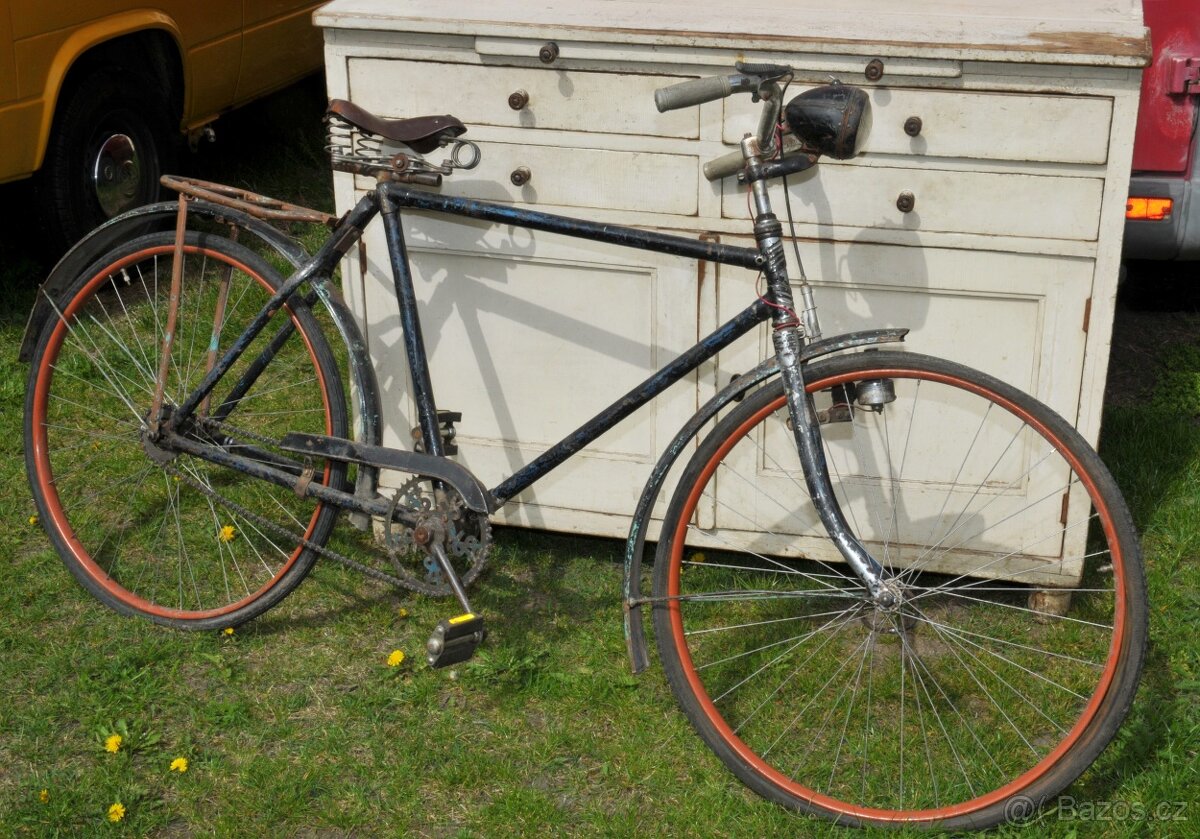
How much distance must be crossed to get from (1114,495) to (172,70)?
4.58 metres

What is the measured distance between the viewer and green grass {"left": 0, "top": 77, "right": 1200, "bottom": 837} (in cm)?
312

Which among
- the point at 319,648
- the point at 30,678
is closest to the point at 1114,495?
the point at 319,648

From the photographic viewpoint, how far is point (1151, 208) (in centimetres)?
480

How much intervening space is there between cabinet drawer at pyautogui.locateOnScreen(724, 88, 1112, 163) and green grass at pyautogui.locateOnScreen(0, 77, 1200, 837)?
1303mm

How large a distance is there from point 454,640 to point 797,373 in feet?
3.30

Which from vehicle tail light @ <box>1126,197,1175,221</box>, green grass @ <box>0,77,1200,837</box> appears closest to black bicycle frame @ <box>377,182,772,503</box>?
green grass @ <box>0,77,1200,837</box>

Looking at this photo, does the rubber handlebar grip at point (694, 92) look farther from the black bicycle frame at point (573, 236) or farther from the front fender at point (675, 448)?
the front fender at point (675, 448)

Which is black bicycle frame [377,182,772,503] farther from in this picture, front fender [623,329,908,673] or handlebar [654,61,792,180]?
handlebar [654,61,792,180]

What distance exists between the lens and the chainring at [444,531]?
3.36 metres

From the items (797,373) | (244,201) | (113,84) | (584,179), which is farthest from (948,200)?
(113,84)

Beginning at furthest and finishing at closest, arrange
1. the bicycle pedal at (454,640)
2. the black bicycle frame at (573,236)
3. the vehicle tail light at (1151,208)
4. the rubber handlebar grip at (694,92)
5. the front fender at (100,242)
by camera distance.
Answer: the vehicle tail light at (1151,208)
the front fender at (100,242)
the bicycle pedal at (454,640)
the black bicycle frame at (573,236)
the rubber handlebar grip at (694,92)

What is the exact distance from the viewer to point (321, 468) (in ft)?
12.8

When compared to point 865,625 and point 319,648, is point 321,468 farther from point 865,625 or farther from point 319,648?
point 865,625

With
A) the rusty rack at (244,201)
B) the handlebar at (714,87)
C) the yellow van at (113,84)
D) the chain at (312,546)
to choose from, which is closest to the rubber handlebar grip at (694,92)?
the handlebar at (714,87)
